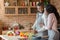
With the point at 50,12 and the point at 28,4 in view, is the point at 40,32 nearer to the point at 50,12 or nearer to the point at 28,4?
the point at 50,12

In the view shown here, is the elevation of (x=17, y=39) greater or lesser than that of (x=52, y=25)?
lesser

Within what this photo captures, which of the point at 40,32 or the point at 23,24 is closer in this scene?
the point at 40,32

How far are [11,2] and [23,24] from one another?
3.01 ft

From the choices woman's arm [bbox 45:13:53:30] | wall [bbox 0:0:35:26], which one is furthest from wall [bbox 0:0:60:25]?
woman's arm [bbox 45:13:53:30]

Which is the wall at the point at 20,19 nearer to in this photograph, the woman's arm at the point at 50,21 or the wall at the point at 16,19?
the wall at the point at 16,19

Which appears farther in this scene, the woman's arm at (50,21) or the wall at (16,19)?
the wall at (16,19)

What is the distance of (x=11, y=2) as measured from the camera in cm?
705

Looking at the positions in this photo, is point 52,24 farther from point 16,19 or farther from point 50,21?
point 16,19

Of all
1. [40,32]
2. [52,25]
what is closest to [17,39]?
[40,32]

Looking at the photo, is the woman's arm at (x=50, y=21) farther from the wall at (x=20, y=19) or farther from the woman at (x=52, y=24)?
the wall at (x=20, y=19)

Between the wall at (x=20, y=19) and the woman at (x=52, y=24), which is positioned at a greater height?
the woman at (x=52, y=24)

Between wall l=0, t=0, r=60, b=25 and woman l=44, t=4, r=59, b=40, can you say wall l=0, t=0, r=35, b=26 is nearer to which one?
wall l=0, t=0, r=60, b=25

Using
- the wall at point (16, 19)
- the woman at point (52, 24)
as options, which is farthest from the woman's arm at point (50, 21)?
the wall at point (16, 19)

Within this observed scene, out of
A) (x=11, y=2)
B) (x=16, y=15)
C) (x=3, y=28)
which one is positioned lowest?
(x=3, y=28)
